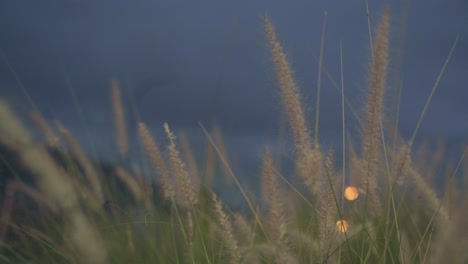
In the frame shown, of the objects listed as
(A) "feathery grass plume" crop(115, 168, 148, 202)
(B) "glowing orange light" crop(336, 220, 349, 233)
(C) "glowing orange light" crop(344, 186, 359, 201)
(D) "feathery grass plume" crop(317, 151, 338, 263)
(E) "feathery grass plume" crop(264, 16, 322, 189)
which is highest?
(E) "feathery grass plume" crop(264, 16, 322, 189)

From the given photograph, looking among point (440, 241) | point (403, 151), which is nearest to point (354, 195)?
point (403, 151)

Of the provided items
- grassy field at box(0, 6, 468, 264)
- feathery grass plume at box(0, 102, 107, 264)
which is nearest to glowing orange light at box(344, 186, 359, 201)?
grassy field at box(0, 6, 468, 264)

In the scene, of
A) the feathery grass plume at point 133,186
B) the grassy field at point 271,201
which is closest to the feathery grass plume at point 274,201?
the grassy field at point 271,201

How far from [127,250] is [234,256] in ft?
3.86

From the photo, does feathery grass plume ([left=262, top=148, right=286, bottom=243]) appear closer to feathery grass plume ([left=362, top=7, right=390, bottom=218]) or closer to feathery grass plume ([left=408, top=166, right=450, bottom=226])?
feathery grass plume ([left=362, top=7, right=390, bottom=218])

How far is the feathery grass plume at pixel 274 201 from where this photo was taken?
1.62 meters

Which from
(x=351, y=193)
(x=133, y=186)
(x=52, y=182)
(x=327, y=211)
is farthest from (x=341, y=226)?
(x=133, y=186)

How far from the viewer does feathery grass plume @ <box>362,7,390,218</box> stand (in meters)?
1.90

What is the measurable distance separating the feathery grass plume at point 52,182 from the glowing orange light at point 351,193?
94 centimetres

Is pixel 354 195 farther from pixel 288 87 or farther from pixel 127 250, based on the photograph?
pixel 127 250

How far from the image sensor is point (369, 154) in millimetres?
1921

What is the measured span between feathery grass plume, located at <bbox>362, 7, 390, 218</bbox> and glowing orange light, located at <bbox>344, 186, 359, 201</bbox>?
145mm

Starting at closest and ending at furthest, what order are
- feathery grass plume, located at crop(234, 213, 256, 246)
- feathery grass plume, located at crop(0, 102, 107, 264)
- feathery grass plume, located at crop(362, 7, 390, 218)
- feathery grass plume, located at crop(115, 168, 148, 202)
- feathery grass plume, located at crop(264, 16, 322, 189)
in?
feathery grass plume, located at crop(0, 102, 107, 264), feathery grass plume, located at crop(264, 16, 322, 189), feathery grass plume, located at crop(362, 7, 390, 218), feathery grass plume, located at crop(234, 213, 256, 246), feathery grass plume, located at crop(115, 168, 148, 202)

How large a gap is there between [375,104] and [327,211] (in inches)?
18.4
